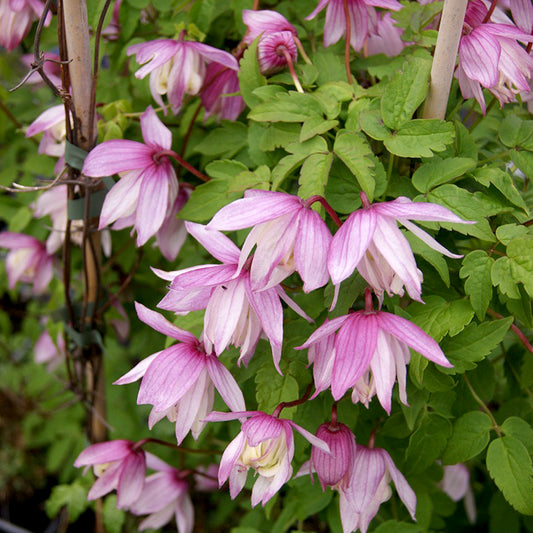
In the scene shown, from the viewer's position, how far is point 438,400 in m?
0.78

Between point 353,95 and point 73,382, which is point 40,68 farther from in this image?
point 73,382

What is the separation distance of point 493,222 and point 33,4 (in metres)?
0.80

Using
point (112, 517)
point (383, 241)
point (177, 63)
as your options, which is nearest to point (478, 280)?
point (383, 241)

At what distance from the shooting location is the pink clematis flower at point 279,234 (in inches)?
22.7

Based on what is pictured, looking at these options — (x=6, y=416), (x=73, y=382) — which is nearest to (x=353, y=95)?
(x=73, y=382)

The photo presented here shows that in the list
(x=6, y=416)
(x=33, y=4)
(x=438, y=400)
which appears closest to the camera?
(x=438, y=400)

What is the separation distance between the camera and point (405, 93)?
71 cm

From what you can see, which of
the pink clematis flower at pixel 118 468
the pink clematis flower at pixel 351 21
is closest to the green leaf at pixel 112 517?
the pink clematis flower at pixel 118 468

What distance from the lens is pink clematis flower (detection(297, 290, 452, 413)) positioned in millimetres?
578

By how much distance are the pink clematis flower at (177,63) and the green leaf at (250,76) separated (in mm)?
54

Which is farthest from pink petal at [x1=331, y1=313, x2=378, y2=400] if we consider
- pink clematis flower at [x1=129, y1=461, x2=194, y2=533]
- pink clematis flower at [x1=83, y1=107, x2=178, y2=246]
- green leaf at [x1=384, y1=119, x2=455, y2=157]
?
pink clematis flower at [x1=129, y1=461, x2=194, y2=533]

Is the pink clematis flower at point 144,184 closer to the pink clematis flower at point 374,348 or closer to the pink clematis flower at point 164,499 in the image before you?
the pink clematis flower at point 374,348

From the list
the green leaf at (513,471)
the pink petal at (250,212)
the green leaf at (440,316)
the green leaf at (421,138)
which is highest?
the pink petal at (250,212)

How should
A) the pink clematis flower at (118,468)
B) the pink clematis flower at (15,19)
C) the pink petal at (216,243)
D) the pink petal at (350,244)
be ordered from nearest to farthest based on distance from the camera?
the pink petal at (350,244) → the pink petal at (216,243) → the pink clematis flower at (118,468) → the pink clematis flower at (15,19)
